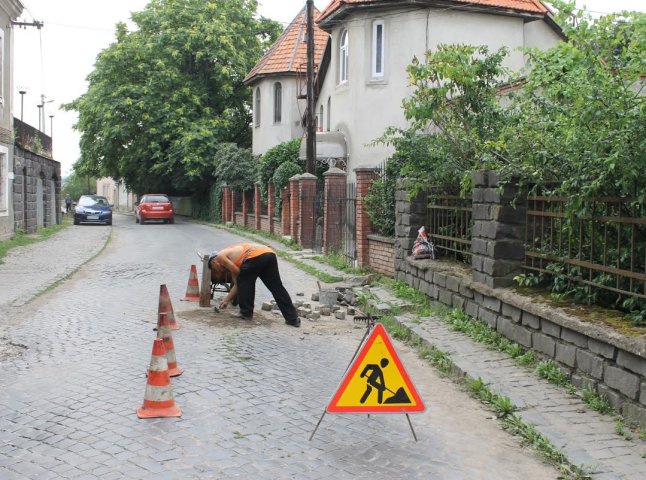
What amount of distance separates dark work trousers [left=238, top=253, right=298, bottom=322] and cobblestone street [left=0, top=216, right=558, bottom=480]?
0.25 metres

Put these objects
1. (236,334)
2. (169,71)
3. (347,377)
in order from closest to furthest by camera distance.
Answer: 1. (347,377)
2. (236,334)
3. (169,71)

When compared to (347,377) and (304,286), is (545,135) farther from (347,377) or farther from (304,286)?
(304,286)

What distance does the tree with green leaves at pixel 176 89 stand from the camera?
3844 centimetres

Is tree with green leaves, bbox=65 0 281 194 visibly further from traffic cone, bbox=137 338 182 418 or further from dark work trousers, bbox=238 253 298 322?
traffic cone, bbox=137 338 182 418

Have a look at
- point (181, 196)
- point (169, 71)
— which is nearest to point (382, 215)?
point (169, 71)

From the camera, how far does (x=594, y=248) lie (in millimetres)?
6895

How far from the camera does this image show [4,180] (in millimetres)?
21938

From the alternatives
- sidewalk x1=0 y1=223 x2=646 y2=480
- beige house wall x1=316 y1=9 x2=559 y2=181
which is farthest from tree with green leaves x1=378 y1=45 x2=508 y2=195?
beige house wall x1=316 y1=9 x2=559 y2=181

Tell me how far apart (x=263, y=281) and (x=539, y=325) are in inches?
149

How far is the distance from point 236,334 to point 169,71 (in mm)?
32033

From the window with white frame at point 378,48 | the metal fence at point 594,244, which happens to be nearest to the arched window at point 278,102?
the window with white frame at point 378,48

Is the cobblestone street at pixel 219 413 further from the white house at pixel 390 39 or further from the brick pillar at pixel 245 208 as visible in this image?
the brick pillar at pixel 245 208

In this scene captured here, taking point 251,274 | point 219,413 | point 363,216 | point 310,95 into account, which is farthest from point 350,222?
point 219,413

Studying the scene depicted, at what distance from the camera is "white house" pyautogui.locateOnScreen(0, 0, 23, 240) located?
21.5 metres
